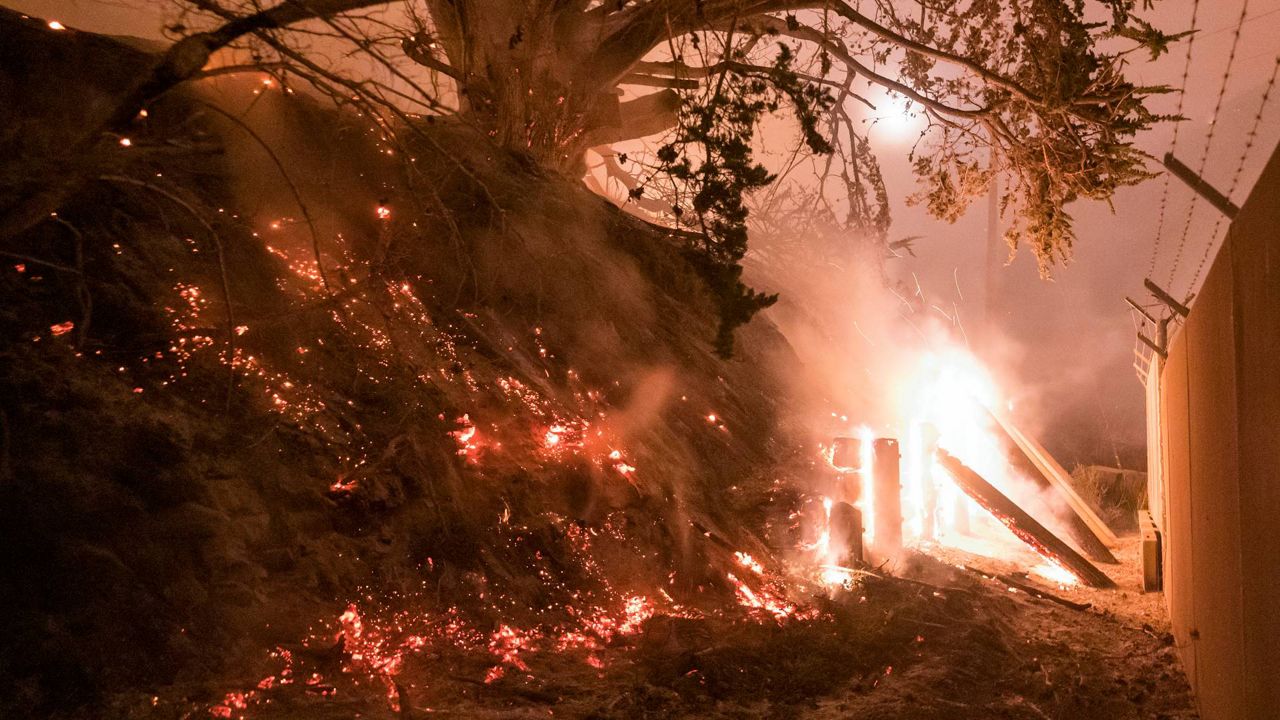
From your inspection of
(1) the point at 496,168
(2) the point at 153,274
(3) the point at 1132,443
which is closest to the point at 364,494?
(2) the point at 153,274

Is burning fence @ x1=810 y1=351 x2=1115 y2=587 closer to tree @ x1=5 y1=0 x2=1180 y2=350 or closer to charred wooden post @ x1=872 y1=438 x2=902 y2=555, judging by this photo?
charred wooden post @ x1=872 y1=438 x2=902 y2=555

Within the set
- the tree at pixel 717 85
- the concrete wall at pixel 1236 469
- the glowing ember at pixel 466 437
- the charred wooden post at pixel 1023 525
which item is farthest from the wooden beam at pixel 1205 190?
the charred wooden post at pixel 1023 525

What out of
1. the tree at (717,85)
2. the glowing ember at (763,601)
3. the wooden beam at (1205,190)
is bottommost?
the glowing ember at (763,601)

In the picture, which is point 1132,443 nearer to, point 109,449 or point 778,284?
point 778,284

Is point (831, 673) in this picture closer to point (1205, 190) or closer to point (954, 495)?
point (1205, 190)

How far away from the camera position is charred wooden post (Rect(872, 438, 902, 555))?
25.9 ft

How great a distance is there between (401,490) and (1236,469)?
4516mm

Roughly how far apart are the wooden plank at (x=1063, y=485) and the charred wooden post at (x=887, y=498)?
126 inches

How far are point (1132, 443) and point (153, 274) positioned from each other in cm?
2476

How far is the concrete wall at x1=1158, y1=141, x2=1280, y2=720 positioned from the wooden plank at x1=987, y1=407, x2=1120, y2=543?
5061 mm

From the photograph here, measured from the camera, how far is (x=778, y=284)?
53.8 ft

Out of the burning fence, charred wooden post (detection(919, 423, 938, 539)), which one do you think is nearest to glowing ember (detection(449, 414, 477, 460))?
the burning fence

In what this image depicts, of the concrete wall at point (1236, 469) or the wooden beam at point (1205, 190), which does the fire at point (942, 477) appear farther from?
the wooden beam at point (1205, 190)

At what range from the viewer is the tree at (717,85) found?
14.8 ft
